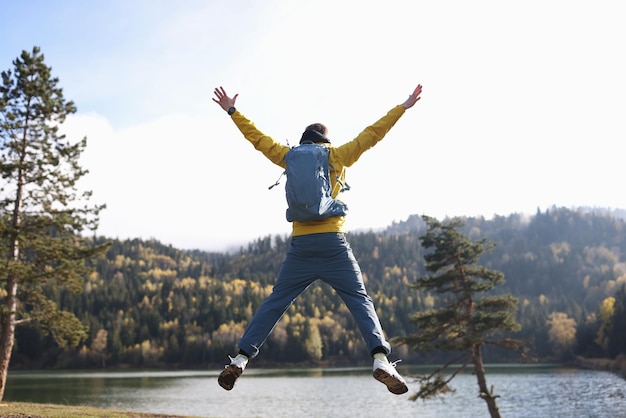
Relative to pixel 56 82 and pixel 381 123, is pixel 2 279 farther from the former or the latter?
pixel 381 123

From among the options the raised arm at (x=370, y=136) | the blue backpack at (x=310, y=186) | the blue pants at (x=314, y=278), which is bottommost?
the blue pants at (x=314, y=278)

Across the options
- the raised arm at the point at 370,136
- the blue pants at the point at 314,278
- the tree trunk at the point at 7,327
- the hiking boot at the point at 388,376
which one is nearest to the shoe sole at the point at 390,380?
the hiking boot at the point at 388,376

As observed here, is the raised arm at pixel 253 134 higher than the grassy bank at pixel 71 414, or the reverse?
the raised arm at pixel 253 134

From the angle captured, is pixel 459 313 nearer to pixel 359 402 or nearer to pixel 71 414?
pixel 71 414

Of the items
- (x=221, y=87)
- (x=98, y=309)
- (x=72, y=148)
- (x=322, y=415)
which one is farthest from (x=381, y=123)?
(x=98, y=309)

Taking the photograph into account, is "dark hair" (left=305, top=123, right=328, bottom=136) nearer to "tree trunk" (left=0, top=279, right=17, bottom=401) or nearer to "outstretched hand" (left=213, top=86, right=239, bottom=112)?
"outstretched hand" (left=213, top=86, right=239, bottom=112)

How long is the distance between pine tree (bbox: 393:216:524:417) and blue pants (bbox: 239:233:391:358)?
17.2m

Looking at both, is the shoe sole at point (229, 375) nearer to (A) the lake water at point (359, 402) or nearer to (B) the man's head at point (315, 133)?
(B) the man's head at point (315, 133)

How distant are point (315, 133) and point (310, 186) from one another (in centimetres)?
85

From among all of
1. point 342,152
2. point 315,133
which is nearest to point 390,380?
point 342,152

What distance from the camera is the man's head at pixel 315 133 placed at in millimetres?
5992

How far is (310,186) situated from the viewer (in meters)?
5.41

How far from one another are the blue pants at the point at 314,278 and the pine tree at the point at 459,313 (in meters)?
17.2

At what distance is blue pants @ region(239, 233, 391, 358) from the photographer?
5.52 metres
